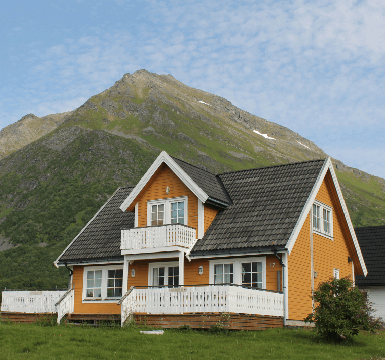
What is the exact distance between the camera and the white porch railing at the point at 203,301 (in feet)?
60.5

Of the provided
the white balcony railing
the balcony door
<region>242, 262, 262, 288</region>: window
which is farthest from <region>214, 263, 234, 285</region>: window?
the balcony door

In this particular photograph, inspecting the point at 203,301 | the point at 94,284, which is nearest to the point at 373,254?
the point at 203,301

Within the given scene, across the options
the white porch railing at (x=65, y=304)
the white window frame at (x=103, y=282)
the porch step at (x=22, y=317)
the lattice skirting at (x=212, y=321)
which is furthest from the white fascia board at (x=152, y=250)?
the porch step at (x=22, y=317)

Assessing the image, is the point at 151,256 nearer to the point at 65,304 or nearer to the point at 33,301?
the point at 65,304

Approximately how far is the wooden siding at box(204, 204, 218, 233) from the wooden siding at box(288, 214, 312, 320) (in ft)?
14.0

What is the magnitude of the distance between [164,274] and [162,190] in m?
4.16

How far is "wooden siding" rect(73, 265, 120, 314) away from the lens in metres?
24.6

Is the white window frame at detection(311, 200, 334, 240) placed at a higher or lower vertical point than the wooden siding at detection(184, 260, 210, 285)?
higher

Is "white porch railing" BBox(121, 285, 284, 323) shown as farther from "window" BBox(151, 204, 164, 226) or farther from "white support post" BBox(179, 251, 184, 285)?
"window" BBox(151, 204, 164, 226)

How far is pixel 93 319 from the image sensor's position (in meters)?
22.6

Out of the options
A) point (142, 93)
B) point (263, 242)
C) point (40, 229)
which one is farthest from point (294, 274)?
point (142, 93)

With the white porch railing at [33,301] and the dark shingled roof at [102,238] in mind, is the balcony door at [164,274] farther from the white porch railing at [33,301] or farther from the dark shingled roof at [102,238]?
the white porch railing at [33,301]

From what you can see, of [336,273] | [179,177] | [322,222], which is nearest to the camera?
[179,177]

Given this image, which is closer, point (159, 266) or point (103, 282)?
point (159, 266)
